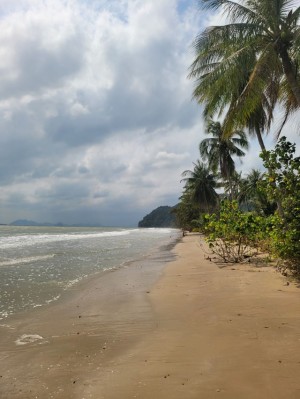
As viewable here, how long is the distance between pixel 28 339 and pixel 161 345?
209 cm

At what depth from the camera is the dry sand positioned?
132 inches

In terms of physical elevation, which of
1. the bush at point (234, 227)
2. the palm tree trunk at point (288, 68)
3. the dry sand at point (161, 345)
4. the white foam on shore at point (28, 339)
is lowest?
the white foam on shore at point (28, 339)

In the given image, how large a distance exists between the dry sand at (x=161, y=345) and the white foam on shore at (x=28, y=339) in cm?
2

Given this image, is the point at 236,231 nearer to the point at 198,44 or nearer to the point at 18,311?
the point at 198,44

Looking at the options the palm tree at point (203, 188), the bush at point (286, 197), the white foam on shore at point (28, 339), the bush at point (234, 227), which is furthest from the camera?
the palm tree at point (203, 188)

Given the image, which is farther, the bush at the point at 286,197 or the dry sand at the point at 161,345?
the bush at the point at 286,197

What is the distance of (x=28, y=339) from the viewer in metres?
5.05

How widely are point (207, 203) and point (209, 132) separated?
13.6 metres

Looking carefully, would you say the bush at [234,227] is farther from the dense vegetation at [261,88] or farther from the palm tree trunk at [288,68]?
the palm tree trunk at [288,68]

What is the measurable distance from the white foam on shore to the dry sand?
0.05 ft

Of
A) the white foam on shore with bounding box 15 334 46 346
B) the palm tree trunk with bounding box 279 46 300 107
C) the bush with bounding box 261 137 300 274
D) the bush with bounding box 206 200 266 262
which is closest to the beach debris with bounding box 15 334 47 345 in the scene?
the white foam on shore with bounding box 15 334 46 346

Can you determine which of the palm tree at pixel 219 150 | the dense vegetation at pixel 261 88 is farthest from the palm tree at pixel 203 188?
the dense vegetation at pixel 261 88

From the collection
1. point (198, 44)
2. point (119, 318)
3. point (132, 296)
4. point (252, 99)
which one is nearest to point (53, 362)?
point (119, 318)

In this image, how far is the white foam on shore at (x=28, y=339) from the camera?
4.91 meters
